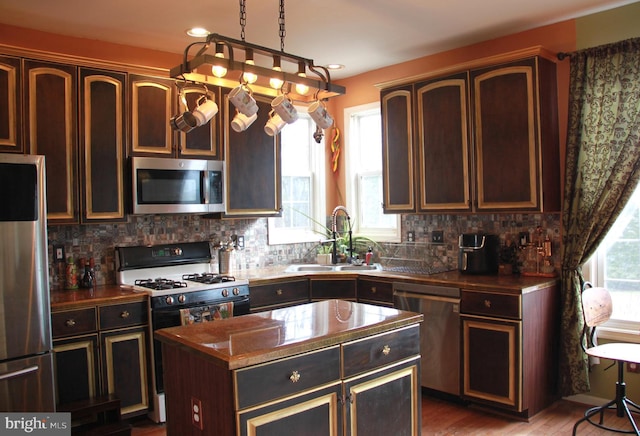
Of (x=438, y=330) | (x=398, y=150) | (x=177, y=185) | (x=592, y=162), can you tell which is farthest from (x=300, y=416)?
(x=398, y=150)

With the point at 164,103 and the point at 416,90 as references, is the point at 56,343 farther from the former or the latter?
the point at 416,90

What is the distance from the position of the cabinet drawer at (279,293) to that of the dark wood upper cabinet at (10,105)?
1888 mm

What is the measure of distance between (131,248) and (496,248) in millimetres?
2760

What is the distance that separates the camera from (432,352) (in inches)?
155

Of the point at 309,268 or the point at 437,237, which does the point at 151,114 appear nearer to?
the point at 309,268

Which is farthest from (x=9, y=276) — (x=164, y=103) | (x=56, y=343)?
(x=164, y=103)

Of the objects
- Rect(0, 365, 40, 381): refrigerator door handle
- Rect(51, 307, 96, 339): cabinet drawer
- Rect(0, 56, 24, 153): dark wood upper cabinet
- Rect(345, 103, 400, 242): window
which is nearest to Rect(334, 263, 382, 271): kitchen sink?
Rect(345, 103, 400, 242): window

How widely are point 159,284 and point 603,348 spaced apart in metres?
2.92

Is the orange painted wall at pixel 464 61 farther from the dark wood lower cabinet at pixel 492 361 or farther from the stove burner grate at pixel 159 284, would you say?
→ the stove burner grate at pixel 159 284

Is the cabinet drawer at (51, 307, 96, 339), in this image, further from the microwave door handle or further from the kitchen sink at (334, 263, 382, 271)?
the kitchen sink at (334, 263, 382, 271)

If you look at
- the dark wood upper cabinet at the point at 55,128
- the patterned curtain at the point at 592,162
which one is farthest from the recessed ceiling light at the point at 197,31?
the patterned curtain at the point at 592,162

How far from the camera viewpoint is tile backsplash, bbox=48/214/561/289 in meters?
3.88

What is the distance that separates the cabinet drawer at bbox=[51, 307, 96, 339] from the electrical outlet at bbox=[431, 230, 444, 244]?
8.89 ft

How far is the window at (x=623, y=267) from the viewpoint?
3.57 metres
